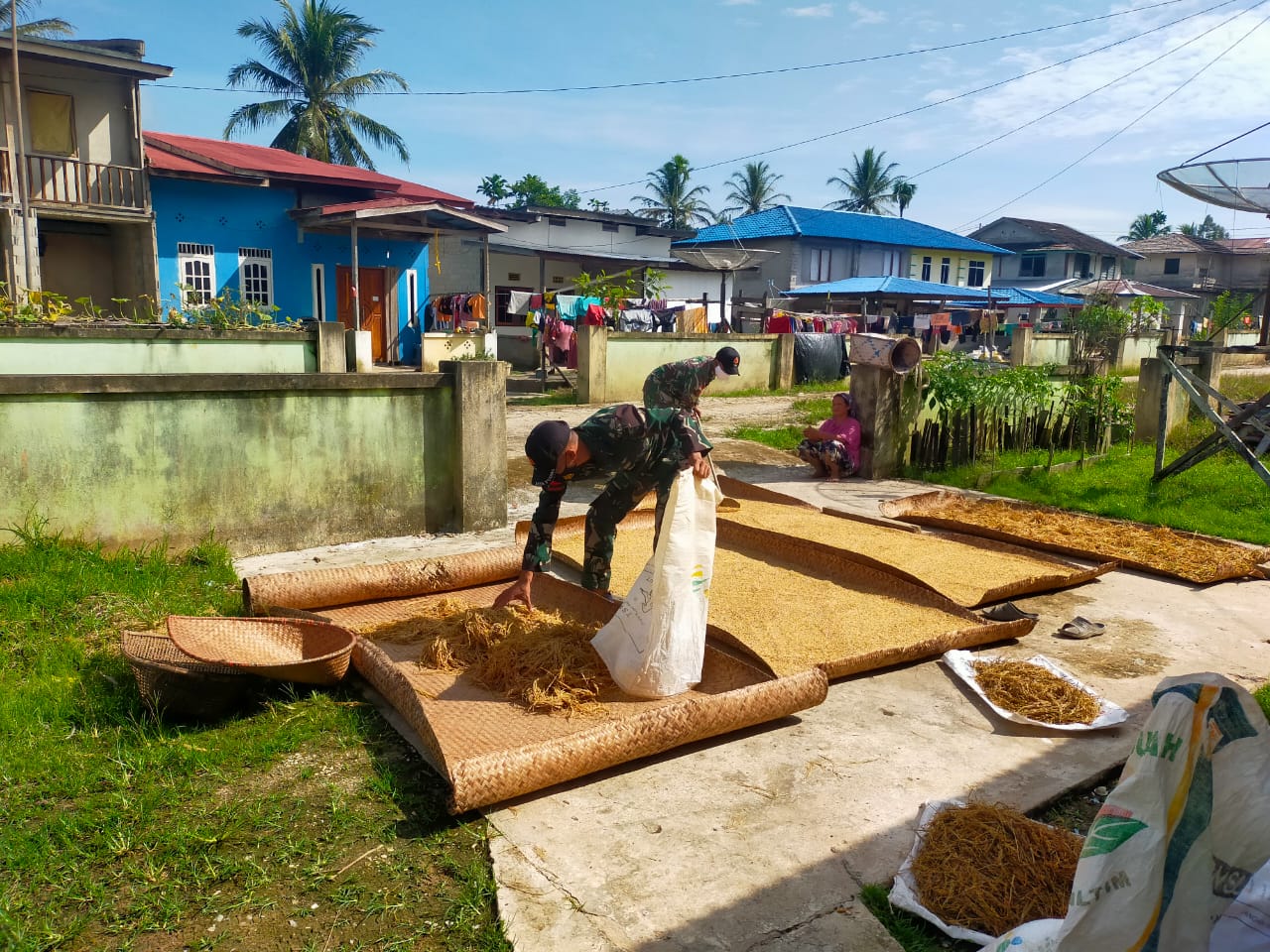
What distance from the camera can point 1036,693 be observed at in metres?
3.85

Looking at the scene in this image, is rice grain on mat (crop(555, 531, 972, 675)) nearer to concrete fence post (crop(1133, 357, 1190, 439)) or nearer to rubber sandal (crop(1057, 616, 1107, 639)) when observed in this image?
rubber sandal (crop(1057, 616, 1107, 639))

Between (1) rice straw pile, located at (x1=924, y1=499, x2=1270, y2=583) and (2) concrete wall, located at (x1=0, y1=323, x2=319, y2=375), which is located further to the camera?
(2) concrete wall, located at (x1=0, y1=323, x2=319, y2=375)

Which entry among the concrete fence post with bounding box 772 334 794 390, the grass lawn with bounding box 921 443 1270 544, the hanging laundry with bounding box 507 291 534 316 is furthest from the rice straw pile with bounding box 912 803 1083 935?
the hanging laundry with bounding box 507 291 534 316

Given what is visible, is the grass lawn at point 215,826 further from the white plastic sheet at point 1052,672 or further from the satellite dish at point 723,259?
the satellite dish at point 723,259

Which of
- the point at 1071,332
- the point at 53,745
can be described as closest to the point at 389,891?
the point at 53,745

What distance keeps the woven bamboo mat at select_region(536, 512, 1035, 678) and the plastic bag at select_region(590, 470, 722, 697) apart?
1.33 ft

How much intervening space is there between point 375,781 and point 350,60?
30002 millimetres

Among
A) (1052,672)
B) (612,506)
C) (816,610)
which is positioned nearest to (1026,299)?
(816,610)

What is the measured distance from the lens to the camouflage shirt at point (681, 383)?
6.31 m

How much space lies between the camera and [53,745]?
128 inches

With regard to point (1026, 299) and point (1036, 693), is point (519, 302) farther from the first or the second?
point (1026, 299)

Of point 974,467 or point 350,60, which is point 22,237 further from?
point 350,60

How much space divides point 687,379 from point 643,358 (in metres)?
9.02

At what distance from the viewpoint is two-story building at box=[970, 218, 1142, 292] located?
41312 mm
